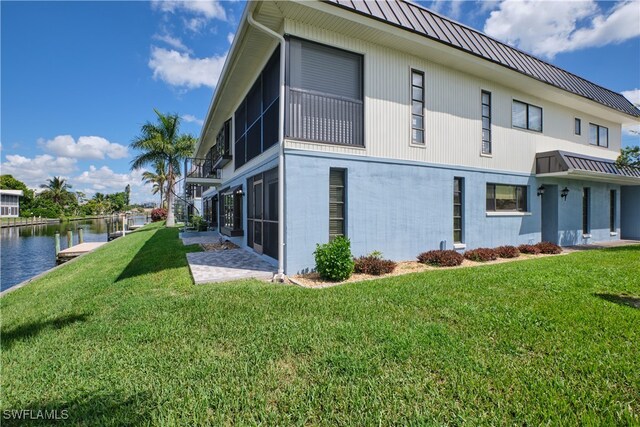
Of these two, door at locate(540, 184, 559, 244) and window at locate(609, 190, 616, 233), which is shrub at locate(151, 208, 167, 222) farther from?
window at locate(609, 190, 616, 233)

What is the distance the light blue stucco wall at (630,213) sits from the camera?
16.4 meters

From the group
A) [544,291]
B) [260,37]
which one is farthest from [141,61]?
[544,291]

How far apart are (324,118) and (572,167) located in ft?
33.5

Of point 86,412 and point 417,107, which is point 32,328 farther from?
point 417,107

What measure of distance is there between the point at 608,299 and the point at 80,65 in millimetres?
19302

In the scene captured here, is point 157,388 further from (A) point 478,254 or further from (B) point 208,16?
(B) point 208,16

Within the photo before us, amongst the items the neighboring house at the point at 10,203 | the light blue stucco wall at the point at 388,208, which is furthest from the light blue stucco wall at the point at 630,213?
the neighboring house at the point at 10,203

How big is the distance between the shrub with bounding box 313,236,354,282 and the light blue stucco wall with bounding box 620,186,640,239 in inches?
733

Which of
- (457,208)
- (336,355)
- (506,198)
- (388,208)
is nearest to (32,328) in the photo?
(336,355)

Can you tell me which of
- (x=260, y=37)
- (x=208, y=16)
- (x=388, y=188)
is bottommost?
(x=388, y=188)

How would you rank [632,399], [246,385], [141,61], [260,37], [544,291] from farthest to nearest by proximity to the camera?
1. [141,61]
2. [260,37]
3. [544,291]
4. [246,385]
5. [632,399]

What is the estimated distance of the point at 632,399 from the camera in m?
2.56

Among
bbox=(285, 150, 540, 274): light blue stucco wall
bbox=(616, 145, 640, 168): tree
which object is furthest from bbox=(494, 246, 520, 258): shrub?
bbox=(616, 145, 640, 168): tree

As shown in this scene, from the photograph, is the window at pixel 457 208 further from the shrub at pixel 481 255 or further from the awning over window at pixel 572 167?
the awning over window at pixel 572 167
